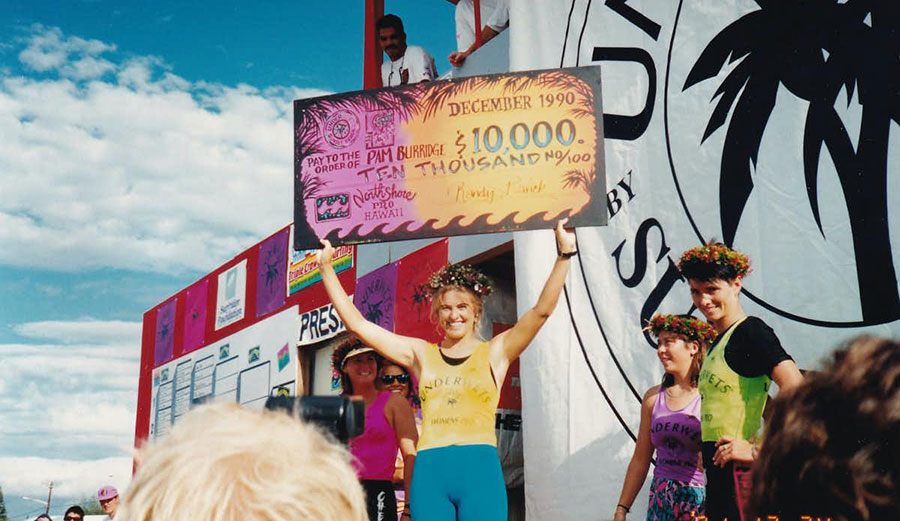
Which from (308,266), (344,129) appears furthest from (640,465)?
(308,266)

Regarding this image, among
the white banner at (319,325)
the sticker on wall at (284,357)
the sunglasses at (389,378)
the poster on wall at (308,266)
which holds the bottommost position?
the sunglasses at (389,378)

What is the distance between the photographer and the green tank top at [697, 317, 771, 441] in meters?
3.14

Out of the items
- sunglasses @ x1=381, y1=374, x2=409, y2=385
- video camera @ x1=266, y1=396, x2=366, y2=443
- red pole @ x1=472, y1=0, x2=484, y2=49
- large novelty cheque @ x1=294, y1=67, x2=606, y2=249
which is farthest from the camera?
red pole @ x1=472, y1=0, x2=484, y2=49

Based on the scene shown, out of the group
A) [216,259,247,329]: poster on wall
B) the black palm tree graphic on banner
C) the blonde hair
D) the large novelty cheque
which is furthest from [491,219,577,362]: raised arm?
[216,259,247,329]: poster on wall

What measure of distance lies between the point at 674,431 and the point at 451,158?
64.1 inches

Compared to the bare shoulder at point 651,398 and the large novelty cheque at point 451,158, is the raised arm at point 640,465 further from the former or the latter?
the large novelty cheque at point 451,158

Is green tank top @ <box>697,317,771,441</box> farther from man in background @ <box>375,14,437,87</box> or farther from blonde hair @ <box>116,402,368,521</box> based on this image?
man in background @ <box>375,14,437,87</box>

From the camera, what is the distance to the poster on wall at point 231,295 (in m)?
12.4

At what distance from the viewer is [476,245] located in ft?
23.3

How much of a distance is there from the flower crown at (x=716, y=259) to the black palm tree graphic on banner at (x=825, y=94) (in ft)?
2.81

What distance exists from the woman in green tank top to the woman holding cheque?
62cm

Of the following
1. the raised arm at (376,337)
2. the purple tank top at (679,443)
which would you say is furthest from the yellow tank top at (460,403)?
the purple tank top at (679,443)

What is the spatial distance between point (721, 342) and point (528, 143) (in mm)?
1340

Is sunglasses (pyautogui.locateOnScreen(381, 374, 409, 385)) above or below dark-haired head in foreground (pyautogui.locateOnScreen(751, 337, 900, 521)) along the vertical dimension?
above
